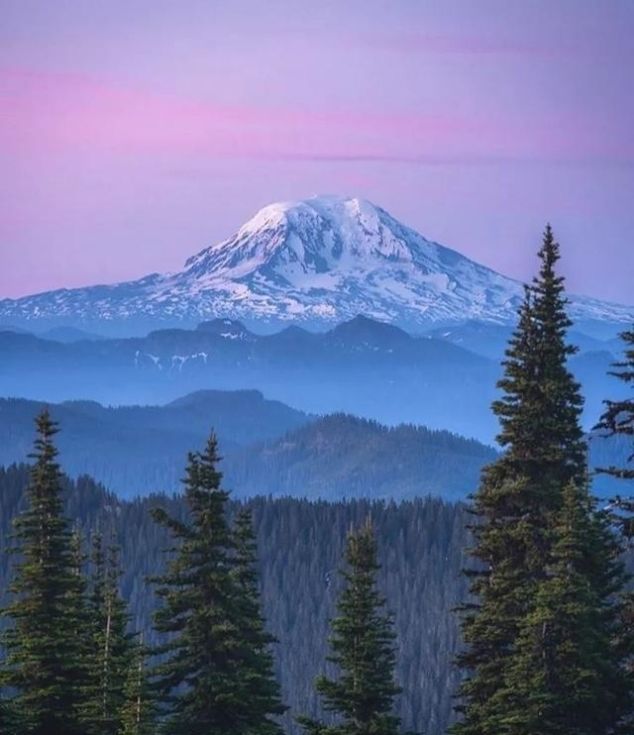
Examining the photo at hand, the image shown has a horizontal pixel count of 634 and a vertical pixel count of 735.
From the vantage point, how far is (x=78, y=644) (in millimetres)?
43094

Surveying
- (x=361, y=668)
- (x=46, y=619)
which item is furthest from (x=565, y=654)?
(x=46, y=619)

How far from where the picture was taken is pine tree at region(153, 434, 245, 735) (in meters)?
38.8

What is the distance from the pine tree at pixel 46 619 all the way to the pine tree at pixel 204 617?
432 centimetres

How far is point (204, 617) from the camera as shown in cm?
3894

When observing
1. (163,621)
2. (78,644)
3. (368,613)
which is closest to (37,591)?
(78,644)

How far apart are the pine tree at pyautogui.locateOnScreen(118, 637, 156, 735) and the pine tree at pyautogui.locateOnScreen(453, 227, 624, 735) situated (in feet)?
22.8

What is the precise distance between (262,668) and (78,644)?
5.43 metres

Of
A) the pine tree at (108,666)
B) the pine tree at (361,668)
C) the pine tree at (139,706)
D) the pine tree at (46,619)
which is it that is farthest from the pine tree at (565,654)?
the pine tree at (46,619)

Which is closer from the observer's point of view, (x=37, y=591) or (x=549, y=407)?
(x=549, y=407)

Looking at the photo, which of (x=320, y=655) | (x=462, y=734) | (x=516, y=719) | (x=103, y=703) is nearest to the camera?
(x=516, y=719)

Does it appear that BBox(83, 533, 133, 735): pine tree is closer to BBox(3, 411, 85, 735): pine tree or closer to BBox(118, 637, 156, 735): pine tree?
BBox(3, 411, 85, 735): pine tree

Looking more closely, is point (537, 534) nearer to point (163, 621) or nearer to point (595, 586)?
point (595, 586)

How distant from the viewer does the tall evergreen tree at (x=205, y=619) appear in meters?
38.8

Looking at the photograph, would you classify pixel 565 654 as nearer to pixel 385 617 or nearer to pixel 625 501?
pixel 625 501
